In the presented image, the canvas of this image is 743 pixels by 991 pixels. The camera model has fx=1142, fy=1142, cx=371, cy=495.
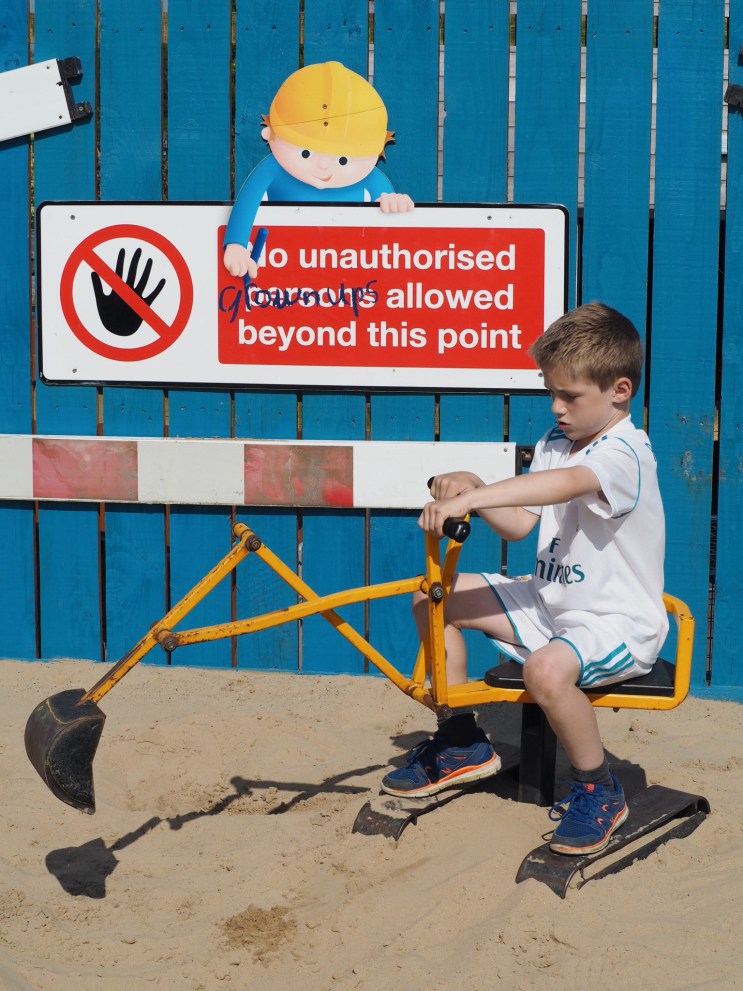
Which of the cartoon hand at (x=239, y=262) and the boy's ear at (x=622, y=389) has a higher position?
the cartoon hand at (x=239, y=262)

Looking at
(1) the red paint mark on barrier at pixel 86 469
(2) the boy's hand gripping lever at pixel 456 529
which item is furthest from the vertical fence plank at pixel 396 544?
(2) the boy's hand gripping lever at pixel 456 529

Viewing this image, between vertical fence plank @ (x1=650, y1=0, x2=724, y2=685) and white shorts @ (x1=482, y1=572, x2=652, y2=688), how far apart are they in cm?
128

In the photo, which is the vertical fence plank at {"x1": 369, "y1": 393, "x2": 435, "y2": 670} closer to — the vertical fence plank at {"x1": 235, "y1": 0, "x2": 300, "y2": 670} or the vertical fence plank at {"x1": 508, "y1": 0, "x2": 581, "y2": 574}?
the vertical fence plank at {"x1": 235, "y1": 0, "x2": 300, "y2": 670}

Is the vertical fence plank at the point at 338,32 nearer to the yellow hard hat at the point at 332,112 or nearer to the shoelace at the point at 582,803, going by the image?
the yellow hard hat at the point at 332,112

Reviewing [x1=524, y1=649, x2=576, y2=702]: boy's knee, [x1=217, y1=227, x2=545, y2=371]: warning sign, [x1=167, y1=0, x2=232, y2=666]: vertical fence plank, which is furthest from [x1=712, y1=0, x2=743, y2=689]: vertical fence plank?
[x1=167, y1=0, x2=232, y2=666]: vertical fence plank

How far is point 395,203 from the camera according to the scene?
428 centimetres

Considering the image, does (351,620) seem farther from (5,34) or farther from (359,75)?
(5,34)

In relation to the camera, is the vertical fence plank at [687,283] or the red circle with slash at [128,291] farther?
the red circle with slash at [128,291]

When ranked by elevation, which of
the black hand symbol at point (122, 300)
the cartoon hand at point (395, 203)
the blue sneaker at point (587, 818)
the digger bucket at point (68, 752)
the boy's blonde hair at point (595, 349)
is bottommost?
the blue sneaker at point (587, 818)

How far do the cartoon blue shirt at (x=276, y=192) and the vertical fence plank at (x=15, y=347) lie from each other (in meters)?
0.87

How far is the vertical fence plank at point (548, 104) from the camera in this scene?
13.8 ft

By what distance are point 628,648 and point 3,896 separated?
5.54 feet

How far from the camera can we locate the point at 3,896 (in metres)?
2.83

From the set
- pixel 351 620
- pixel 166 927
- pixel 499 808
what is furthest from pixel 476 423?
pixel 166 927
